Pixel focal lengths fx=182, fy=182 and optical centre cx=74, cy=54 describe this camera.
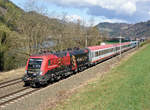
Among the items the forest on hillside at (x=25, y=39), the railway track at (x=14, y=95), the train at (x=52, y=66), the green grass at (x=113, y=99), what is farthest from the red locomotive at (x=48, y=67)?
the forest on hillside at (x=25, y=39)

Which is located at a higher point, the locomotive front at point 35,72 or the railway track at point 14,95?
the locomotive front at point 35,72

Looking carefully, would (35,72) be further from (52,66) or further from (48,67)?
(52,66)

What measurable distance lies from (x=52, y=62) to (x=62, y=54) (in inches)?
98.9

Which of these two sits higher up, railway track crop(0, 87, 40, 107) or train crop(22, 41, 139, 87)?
train crop(22, 41, 139, 87)

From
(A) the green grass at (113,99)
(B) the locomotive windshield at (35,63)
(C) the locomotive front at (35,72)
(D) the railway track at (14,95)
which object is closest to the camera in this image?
(A) the green grass at (113,99)

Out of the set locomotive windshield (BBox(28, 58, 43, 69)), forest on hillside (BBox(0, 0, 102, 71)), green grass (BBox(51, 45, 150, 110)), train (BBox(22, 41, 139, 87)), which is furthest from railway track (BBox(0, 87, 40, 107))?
forest on hillside (BBox(0, 0, 102, 71))

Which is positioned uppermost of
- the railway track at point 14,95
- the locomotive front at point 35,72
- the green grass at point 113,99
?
the locomotive front at point 35,72

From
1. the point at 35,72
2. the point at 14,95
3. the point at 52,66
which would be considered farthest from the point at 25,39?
the point at 14,95

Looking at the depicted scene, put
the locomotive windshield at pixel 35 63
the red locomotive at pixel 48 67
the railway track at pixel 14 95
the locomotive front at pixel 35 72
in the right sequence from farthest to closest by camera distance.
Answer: the locomotive windshield at pixel 35 63, the red locomotive at pixel 48 67, the locomotive front at pixel 35 72, the railway track at pixel 14 95

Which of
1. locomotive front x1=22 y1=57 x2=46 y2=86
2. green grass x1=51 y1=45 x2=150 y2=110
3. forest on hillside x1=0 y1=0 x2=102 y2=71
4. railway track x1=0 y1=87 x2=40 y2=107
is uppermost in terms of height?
forest on hillside x1=0 y1=0 x2=102 y2=71

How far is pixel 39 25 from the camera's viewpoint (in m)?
33.1

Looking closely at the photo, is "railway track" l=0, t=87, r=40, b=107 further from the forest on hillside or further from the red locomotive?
the forest on hillside

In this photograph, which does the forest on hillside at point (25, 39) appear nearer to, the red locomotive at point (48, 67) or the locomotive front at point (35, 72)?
the red locomotive at point (48, 67)

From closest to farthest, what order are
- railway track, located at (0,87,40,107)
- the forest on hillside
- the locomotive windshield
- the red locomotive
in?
1. railway track, located at (0,87,40,107)
2. the red locomotive
3. the locomotive windshield
4. the forest on hillside
